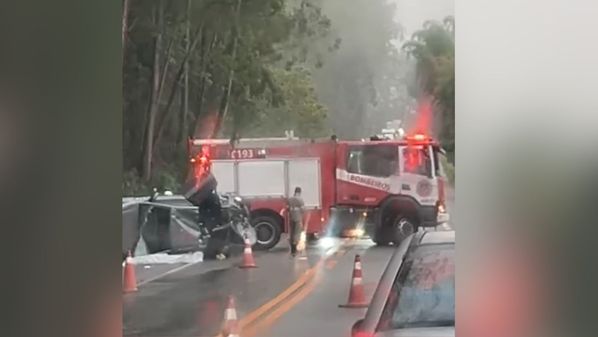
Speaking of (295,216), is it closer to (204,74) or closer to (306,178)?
(306,178)

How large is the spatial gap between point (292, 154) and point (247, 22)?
17cm

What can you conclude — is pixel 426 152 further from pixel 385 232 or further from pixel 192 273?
pixel 192 273

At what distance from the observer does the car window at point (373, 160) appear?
0.94 meters

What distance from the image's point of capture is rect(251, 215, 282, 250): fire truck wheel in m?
0.95

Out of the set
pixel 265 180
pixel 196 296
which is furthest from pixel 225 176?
pixel 196 296

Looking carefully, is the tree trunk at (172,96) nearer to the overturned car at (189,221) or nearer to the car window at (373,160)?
the overturned car at (189,221)

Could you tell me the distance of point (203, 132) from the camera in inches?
37.1

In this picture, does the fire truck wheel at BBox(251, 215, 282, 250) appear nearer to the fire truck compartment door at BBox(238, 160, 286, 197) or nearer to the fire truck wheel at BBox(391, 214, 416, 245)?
the fire truck compartment door at BBox(238, 160, 286, 197)

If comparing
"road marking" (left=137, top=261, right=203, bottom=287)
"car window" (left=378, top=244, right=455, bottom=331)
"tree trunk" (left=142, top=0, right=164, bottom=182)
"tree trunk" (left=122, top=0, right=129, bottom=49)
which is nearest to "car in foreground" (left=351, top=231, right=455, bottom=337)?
"car window" (left=378, top=244, right=455, bottom=331)

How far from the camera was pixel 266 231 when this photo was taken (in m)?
0.95

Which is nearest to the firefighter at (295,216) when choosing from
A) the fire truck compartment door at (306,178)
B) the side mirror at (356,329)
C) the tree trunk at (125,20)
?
the fire truck compartment door at (306,178)

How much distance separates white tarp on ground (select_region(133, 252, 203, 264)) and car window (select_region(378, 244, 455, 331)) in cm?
24

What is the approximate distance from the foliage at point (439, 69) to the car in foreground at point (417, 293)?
0.12m
